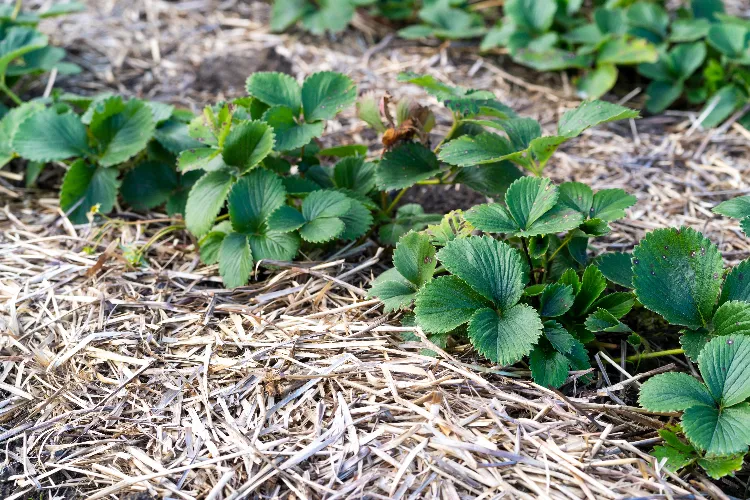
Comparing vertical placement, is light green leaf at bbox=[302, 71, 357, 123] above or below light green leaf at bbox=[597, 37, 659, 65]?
above

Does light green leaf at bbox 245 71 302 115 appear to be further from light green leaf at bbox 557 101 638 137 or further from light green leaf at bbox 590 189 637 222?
light green leaf at bbox 590 189 637 222

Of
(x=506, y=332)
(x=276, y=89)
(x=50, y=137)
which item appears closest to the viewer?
(x=506, y=332)

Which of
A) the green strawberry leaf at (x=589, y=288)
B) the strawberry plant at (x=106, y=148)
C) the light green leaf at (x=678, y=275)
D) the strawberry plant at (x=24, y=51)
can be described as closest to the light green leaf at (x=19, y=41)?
the strawberry plant at (x=24, y=51)

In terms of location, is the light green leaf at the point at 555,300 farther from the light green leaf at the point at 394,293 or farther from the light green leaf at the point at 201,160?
the light green leaf at the point at 201,160

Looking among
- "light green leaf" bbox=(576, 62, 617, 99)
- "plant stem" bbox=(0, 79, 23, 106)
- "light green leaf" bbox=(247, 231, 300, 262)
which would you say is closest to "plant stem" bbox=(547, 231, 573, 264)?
"light green leaf" bbox=(247, 231, 300, 262)

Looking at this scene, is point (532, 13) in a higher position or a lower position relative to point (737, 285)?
higher

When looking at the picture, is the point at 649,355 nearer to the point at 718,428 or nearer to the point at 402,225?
the point at 718,428

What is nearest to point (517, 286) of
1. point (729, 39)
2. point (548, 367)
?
point (548, 367)

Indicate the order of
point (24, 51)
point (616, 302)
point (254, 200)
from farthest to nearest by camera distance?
point (24, 51), point (254, 200), point (616, 302)
